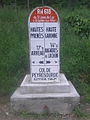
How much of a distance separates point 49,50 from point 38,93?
2.41 feet

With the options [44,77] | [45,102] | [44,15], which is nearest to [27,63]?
[44,77]

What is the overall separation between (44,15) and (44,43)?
1.50 ft

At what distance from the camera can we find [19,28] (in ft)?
35.0

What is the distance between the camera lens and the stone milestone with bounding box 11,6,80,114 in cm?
506

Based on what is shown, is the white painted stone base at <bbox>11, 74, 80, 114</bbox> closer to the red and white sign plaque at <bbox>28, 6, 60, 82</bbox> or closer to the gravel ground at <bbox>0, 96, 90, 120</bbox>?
the gravel ground at <bbox>0, 96, 90, 120</bbox>

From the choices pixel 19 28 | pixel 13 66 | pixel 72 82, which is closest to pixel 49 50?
pixel 72 82

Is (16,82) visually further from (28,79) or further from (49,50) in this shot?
(49,50)

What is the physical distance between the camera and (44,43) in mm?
5332

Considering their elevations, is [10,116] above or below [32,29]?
below

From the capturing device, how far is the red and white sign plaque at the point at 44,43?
207 inches

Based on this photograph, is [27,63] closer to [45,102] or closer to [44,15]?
[44,15]

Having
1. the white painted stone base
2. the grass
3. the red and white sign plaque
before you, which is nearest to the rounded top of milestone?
the red and white sign plaque

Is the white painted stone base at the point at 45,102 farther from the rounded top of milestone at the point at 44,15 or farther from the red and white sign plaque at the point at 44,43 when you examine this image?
the rounded top of milestone at the point at 44,15

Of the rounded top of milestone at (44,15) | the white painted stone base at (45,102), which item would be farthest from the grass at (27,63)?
the rounded top of milestone at (44,15)
